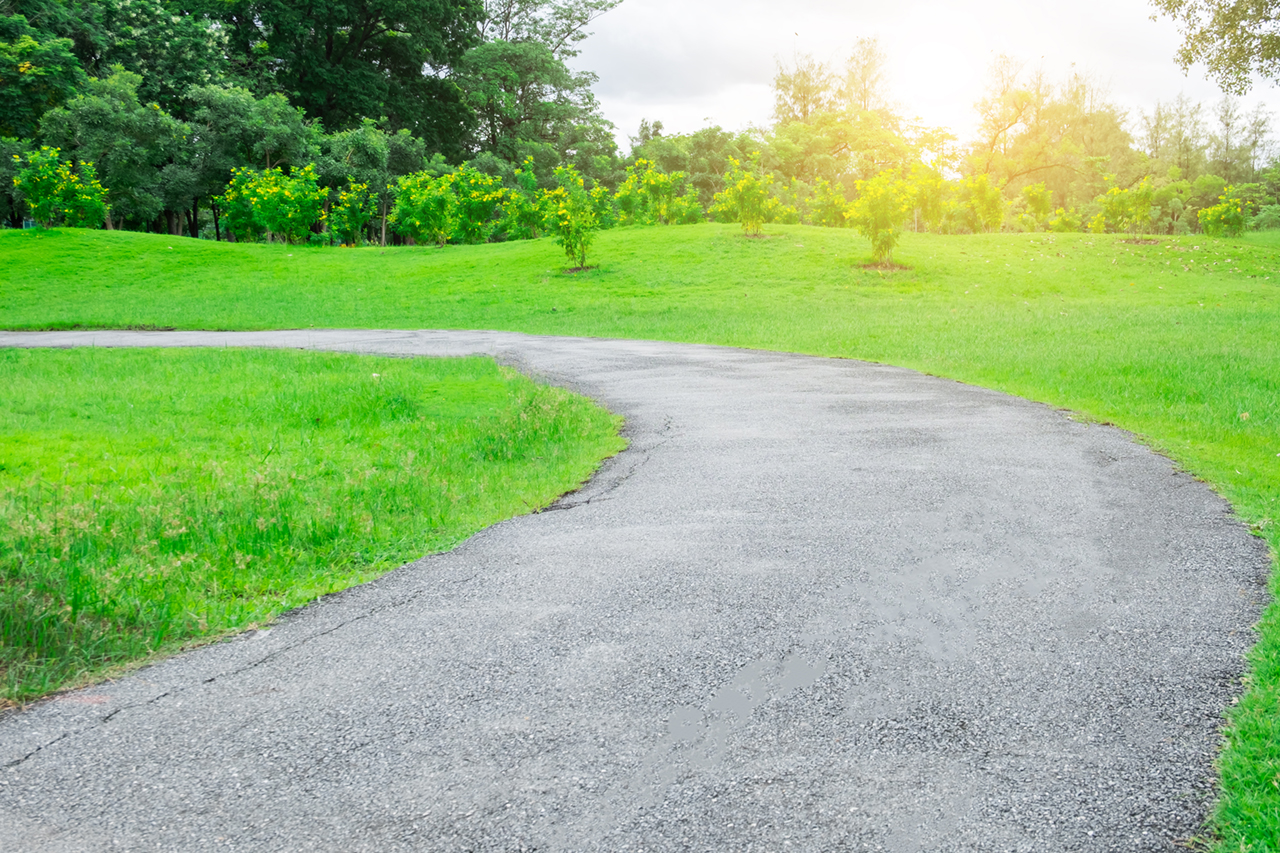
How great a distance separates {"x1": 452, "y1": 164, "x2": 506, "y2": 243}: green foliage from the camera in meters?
31.8

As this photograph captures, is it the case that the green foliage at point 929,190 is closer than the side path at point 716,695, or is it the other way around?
the side path at point 716,695

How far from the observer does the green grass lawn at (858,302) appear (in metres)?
8.91

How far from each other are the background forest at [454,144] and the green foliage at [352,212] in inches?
3.7

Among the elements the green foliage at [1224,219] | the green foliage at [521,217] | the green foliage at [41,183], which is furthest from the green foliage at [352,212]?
the green foliage at [1224,219]

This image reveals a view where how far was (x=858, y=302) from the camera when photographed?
21.6 m

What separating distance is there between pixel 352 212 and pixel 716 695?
34904 mm

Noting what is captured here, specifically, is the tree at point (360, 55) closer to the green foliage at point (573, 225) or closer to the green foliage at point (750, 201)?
the green foliage at point (573, 225)

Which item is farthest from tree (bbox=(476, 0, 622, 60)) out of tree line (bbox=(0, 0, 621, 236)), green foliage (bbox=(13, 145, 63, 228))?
green foliage (bbox=(13, 145, 63, 228))

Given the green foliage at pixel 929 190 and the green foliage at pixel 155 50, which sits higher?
the green foliage at pixel 155 50

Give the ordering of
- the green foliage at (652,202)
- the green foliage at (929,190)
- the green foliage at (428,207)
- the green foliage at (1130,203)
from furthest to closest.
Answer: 1. the green foliage at (652,202)
2. the green foliage at (428,207)
3. the green foliage at (1130,203)
4. the green foliage at (929,190)

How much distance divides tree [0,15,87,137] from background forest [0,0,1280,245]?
77mm

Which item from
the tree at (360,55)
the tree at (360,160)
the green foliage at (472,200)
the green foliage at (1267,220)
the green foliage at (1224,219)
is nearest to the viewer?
the green foliage at (1224,219)

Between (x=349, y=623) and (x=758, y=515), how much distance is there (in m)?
2.47

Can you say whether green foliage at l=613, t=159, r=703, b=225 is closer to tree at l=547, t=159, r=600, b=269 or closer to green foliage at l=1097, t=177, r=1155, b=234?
tree at l=547, t=159, r=600, b=269
